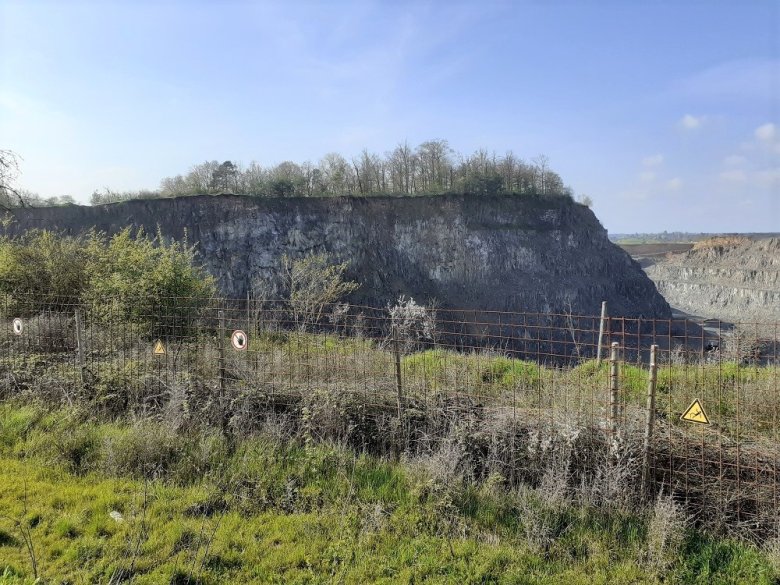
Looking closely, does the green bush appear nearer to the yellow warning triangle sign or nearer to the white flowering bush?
the white flowering bush

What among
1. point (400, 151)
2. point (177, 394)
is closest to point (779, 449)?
point (177, 394)

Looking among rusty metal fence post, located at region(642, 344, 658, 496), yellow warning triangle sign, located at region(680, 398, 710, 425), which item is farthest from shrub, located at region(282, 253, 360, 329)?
yellow warning triangle sign, located at region(680, 398, 710, 425)

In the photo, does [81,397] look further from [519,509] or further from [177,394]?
[519,509]

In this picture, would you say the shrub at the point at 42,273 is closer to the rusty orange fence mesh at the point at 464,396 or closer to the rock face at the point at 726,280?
the rusty orange fence mesh at the point at 464,396

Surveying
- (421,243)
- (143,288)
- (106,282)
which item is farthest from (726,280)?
(106,282)

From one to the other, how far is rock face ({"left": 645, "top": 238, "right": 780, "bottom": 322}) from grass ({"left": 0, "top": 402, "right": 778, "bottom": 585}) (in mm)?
53318

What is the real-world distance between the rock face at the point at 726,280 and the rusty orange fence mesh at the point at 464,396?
2020 inches

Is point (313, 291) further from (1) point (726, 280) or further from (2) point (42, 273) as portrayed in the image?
(1) point (726, 280)

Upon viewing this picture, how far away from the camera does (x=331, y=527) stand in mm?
3508

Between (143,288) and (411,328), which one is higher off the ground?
(143,288)

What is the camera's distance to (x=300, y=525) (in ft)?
11.5

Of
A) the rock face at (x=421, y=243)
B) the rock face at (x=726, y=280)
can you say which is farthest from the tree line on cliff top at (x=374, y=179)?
the rock face at (x=726, y=280)

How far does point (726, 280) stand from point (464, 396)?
67182 millimetres

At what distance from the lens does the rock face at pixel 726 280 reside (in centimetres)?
5044
